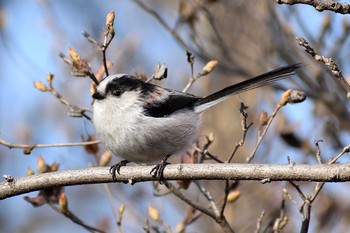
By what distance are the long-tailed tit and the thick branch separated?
43 cm

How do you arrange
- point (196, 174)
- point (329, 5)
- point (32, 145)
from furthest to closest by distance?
point (32, 145)
point (196, 174)
point (329, 5)

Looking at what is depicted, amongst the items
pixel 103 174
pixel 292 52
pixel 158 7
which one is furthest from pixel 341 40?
pixel 158 7

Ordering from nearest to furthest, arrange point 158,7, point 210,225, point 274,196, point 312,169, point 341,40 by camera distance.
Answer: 1. point 312,169
2. point 341,40
3. point 274,196
4. point 210,225
5. point 158,7

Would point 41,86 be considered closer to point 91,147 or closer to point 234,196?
point 91,147

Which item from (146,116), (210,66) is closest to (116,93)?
(146,116)

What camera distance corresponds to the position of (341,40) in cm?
391

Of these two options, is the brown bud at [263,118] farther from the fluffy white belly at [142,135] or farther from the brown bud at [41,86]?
the brown bud at [41,86]

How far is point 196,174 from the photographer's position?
8.54 feet

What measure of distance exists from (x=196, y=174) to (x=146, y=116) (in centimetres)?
97

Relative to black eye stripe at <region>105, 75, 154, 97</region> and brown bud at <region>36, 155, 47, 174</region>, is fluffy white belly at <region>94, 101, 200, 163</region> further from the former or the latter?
brown bud at <region>36, 155, 47, 174</region>

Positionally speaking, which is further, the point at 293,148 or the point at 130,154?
the point at 293,148

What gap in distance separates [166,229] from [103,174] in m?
0.52

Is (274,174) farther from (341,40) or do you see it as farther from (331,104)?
(341,40)

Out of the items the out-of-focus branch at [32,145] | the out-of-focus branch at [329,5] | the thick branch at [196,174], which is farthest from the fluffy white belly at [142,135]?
the out-of-focus branch at [329,5]
